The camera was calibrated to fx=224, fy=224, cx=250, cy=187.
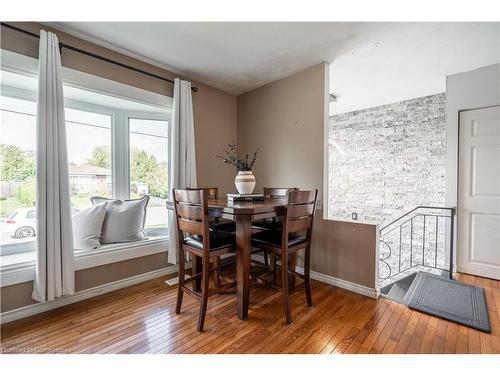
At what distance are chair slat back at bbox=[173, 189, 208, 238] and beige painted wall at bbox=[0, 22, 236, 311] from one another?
103 centimetres

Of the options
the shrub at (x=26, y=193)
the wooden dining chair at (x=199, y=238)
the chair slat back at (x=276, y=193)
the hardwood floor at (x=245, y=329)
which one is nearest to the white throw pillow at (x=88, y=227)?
the shrub at (x=26, y=193)

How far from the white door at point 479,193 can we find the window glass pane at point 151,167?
3.68 meters

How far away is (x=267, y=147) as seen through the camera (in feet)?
10.0

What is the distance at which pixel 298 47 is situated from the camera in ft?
7.22

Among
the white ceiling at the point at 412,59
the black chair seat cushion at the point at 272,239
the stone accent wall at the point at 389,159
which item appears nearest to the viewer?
the black chair seat cushion at the point at 272,239

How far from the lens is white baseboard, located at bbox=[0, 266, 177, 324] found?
174 cm

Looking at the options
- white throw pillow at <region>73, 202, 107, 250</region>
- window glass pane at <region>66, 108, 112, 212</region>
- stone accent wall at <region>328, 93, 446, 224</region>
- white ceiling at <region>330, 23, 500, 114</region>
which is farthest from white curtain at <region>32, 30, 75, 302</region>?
stone accent wall at <region>328, 93, 446, 224</region>

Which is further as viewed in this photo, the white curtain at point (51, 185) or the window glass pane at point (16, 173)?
the window glass pane at point (16, 173)

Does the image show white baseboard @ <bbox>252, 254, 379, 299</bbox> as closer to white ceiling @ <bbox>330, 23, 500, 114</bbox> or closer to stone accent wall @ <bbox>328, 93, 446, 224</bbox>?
stone accent wall @ <bbox>328, 93, 446, 224</bbox>

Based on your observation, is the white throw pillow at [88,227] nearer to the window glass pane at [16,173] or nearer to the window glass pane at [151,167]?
the window glass pane at [16,173]

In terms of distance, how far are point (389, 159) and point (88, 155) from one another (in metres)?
4.33

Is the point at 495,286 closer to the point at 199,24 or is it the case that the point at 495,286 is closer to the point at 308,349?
the point at 308,349

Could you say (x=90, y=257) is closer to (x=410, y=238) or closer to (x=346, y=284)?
(x=346, y=284)

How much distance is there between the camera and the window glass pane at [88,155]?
87.6 inches
